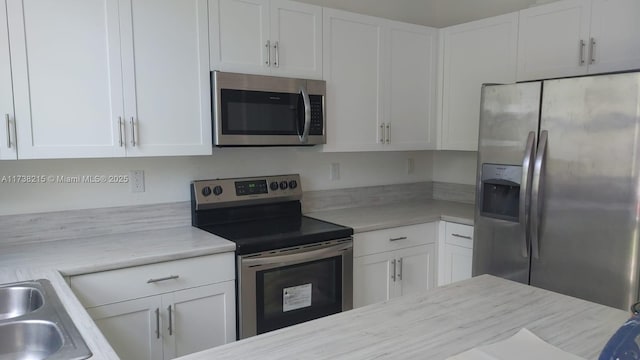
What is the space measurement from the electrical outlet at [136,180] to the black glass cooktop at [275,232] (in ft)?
1.34

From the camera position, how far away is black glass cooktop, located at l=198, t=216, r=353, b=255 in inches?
95.3

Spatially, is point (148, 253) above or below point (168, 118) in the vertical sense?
below

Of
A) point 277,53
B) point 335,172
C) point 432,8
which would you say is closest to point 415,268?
point 335,172

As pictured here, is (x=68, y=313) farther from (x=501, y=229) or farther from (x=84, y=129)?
(x=501, y=229)

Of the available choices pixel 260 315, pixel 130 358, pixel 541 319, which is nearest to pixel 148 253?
pixel 130 358

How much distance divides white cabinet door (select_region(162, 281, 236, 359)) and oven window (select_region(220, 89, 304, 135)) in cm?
87

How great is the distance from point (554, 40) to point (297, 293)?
217 cm

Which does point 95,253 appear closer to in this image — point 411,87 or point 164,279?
point 164,279

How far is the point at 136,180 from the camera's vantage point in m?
2.69

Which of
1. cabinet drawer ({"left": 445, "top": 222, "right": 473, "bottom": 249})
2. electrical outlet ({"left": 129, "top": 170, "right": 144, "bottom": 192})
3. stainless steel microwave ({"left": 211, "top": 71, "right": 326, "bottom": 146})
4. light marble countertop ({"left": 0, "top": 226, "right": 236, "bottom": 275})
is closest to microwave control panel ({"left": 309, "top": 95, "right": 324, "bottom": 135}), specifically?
stainless steel microwave ({"left": 211, "top": 71, "right": 326, "bottom": 146})

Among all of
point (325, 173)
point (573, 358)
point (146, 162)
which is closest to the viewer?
point (573, 358)

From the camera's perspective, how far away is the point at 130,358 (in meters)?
2.16

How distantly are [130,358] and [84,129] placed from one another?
1081 mm

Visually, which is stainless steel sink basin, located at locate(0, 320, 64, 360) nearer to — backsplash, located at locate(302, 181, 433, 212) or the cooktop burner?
the cooktop burner
